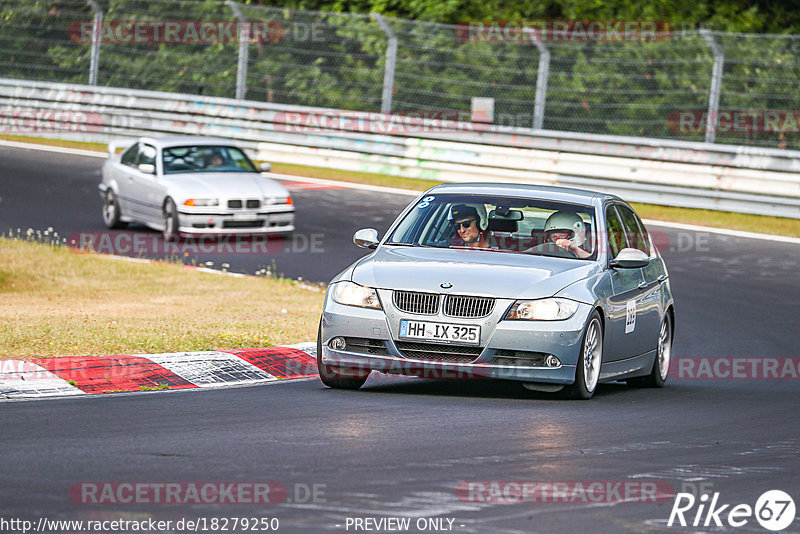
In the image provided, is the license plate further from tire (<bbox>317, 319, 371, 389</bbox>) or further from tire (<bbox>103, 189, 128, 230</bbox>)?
tire (<bbox>103, 189, 128, 230</bbox>)

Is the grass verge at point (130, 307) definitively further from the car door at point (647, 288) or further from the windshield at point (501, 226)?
the car door at point (647, 288)

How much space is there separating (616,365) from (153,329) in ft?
12.9

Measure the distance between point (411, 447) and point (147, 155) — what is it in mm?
13975

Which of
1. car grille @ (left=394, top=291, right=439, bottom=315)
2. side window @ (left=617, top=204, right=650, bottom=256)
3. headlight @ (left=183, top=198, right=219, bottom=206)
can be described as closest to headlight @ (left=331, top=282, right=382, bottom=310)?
car grille @ (left=394, top=291, right=439, bottom=315)

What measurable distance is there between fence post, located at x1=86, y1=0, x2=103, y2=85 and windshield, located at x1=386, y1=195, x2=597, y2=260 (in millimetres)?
21160

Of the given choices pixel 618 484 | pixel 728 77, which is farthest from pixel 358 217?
pixel 618 484

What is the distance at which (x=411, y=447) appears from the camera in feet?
25.0

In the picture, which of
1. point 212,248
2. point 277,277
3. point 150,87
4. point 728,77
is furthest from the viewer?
point 150,87

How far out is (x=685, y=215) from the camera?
77.7 ft

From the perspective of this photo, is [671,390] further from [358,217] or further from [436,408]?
[358,217]

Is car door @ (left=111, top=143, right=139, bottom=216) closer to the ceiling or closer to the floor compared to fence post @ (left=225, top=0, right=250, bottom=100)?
closer to the floor

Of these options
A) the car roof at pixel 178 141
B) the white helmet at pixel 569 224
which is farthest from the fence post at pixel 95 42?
the white helmet at pixel 569 224

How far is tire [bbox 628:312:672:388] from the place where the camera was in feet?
37.4

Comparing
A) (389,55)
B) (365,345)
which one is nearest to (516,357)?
(365,345)
